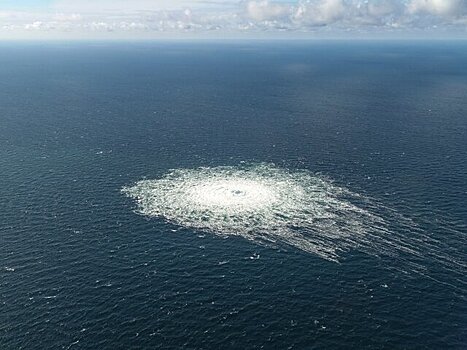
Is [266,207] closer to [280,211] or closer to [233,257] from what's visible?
[280,211]

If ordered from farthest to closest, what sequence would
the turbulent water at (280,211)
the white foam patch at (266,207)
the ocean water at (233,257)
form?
the white foam patch at (266,207) < the turbulent water at (280,211) < the ocean water at (233,257)

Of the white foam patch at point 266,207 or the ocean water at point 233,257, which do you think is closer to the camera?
the ocean water at point 233,257

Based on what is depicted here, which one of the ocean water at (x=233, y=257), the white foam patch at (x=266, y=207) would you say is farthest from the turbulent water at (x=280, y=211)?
the ocean water at (x=233, y=257)

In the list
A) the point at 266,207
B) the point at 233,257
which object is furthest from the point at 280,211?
the point at 233,257

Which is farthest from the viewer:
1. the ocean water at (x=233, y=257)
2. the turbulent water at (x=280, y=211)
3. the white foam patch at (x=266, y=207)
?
the white foam patch at (x=266, y=207)

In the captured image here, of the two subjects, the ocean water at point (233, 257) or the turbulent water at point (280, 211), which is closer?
the ocean water at point (233, 257)

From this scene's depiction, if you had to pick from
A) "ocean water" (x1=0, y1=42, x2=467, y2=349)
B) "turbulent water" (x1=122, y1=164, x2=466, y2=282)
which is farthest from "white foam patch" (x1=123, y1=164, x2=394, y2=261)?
"ocean water" (x1=0, y1=42, x2=467, y2=349)

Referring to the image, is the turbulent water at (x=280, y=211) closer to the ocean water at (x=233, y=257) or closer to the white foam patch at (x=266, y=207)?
the white foam patch at (x=266, y=207)

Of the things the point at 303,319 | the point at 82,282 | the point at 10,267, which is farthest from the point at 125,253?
the point at 303,319

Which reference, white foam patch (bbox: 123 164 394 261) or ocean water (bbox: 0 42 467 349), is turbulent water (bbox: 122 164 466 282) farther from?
ocean water (bbox: 0 42 467 349)
